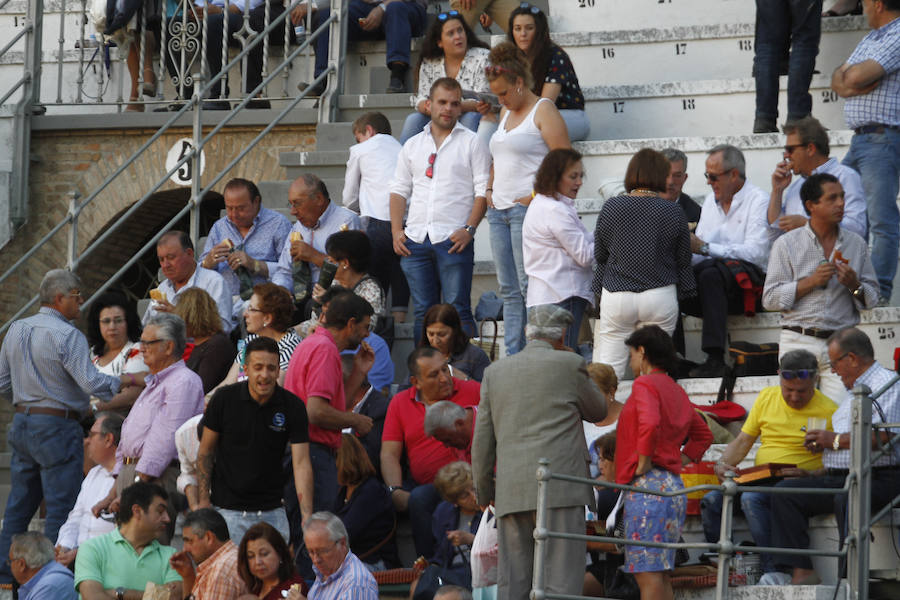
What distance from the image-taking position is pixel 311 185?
11109 millimetres

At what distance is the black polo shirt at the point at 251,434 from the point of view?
27.8 feet

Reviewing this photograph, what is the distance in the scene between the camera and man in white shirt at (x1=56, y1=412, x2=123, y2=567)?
9500 mm

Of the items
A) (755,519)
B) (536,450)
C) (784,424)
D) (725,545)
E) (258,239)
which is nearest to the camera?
(725,545)

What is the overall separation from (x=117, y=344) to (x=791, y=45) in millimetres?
5130

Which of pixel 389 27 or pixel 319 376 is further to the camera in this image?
pixel 389 27

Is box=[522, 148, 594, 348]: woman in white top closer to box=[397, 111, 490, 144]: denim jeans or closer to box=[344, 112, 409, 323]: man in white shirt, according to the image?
box=[344, 112, 409, 323]: man in white shirt

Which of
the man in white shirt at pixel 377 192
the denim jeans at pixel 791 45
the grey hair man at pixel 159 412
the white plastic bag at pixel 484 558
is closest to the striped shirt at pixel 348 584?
the white plastic bag at pixel 484 558

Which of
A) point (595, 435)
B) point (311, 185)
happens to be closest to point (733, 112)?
point (311, 185)

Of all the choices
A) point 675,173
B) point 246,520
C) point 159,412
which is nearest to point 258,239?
point 159,412

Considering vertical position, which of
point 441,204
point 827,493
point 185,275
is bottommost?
point 827,493

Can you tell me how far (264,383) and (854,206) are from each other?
4.01m

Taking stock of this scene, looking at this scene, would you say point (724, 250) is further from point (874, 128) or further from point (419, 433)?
point (419, 433)

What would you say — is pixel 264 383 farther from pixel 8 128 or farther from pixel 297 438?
pixel 8 128

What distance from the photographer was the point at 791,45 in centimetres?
1179
